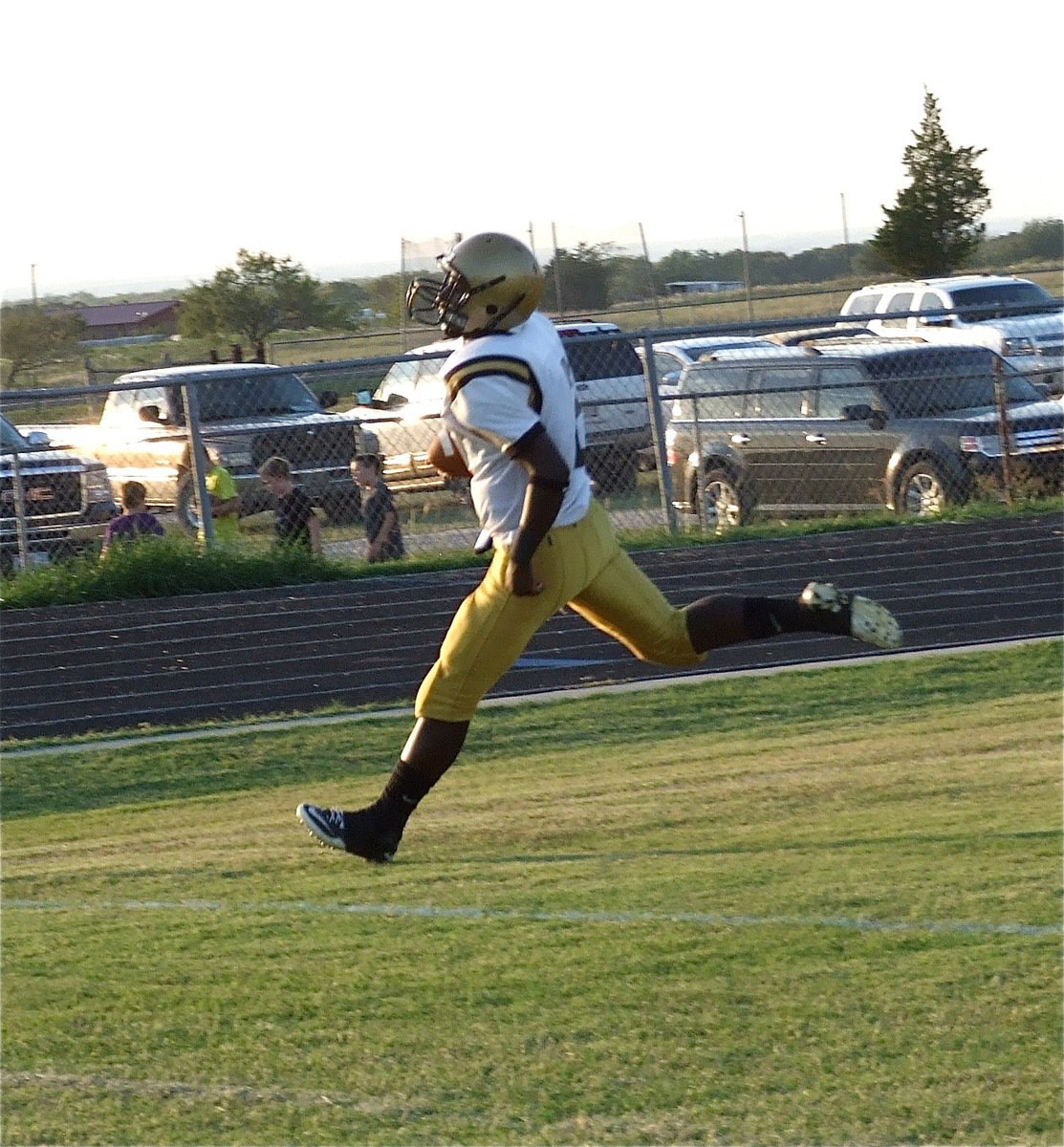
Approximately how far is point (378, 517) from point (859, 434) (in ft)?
14.5

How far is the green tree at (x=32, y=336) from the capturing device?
3791 cm

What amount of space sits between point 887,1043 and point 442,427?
254 centimetres

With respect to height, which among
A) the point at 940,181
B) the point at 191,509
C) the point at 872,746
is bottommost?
the point at 872,746

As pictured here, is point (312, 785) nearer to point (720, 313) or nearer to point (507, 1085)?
point (507, 1085)

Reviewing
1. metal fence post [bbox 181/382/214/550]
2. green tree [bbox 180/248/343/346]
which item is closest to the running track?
metal fence post [bbox 181/382/214/550]

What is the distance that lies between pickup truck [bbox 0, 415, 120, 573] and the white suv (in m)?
9.85

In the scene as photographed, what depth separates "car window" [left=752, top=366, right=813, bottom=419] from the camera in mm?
17047

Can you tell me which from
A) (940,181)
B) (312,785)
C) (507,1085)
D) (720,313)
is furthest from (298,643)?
(720,313)

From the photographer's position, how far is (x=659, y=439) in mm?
15852

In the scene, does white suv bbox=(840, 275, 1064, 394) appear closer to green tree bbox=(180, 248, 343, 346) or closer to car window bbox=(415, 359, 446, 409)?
car window bbox=(415, 359, 446, 409)

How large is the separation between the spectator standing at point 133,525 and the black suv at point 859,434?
4.61 metres

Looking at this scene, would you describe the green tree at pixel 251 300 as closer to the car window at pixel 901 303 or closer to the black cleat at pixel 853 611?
the car window at pixel 901 303

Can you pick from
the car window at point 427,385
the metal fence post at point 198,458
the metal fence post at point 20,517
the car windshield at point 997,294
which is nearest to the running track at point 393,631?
the metal fence post at point 198,458

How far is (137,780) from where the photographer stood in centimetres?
914
